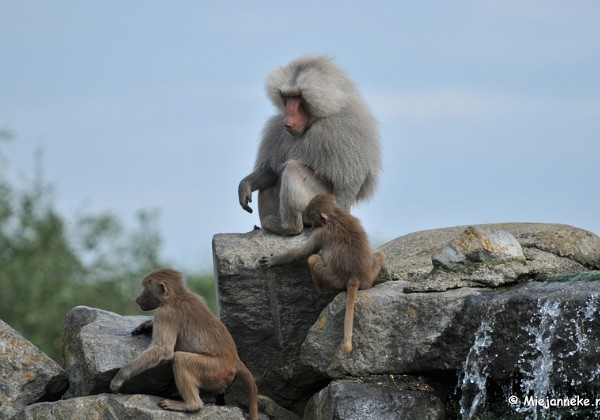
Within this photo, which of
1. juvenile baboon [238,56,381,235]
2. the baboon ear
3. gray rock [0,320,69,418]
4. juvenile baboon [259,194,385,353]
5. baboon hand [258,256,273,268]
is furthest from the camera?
juvenile baboon [238,56,381,235]

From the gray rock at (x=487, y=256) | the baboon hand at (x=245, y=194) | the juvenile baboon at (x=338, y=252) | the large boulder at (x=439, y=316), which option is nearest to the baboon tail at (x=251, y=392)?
the large boulder at (x=439, y=316)

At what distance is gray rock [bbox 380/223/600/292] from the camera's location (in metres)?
8.62

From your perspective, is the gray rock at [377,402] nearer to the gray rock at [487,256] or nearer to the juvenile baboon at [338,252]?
the juvenile baboon at [338,252]

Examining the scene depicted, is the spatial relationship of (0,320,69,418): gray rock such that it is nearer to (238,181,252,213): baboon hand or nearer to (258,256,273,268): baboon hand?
(258,256,273,268): baboon hand

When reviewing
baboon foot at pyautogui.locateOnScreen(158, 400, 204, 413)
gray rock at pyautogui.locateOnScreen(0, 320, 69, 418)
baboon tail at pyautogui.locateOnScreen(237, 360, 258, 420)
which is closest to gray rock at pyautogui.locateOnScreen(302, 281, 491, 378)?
baboon tail at pyautogui.locateOnScreen(237, 360, 258, 420)

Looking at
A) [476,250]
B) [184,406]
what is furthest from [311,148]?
[184,406]

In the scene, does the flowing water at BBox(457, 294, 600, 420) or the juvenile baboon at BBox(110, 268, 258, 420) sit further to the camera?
the juvenile baboon at BBox(110, 268, 258, 420)

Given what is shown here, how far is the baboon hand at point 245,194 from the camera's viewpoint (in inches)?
401

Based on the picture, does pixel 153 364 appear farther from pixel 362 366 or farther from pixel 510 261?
pixel 510 261

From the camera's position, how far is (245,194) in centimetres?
1017

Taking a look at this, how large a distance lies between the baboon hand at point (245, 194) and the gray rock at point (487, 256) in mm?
1373

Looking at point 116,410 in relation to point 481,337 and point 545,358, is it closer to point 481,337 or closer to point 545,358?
point 481,337

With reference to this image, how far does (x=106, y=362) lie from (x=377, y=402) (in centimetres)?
205

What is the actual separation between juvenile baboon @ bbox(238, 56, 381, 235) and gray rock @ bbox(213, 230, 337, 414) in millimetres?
513
